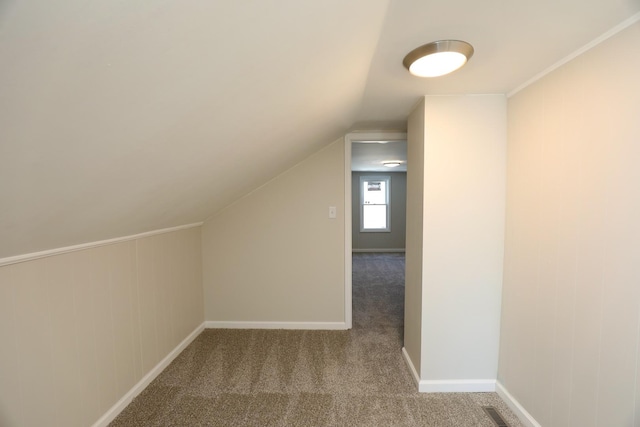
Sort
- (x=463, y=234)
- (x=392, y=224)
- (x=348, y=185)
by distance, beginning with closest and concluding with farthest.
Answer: (x=463, y=234)
(x=348, y=185)
(x=392, y=224)

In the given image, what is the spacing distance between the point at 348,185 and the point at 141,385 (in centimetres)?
226

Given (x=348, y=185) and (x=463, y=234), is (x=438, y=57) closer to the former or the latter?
(x=463, y=234)

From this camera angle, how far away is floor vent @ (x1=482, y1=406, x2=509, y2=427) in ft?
5.28

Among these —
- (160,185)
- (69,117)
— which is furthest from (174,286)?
(69,117)

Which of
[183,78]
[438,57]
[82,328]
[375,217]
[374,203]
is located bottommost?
[82,328]

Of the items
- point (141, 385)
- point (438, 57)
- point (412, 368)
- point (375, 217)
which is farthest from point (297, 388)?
point (375, 217)

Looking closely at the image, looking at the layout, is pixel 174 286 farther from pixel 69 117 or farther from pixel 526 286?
pixel 526 286

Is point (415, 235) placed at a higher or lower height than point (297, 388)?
higher

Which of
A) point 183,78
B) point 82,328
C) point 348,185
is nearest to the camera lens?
point 183,78

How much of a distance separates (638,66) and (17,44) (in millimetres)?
1861

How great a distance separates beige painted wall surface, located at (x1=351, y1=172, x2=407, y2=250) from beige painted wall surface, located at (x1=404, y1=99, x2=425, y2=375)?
15.5ft

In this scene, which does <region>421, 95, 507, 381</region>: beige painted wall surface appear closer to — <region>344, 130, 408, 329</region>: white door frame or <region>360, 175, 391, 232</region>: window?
<region>344, 130, 408, 329</region>: white door frame

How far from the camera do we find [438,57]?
1244mm

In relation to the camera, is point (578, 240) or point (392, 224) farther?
point (392, 224)
